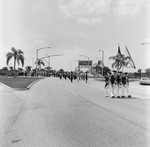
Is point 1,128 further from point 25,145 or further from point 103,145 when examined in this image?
point 103,145

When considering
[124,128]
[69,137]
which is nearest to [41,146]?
[69,137]

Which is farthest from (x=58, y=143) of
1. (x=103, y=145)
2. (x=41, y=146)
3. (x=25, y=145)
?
(x=103, y=145)

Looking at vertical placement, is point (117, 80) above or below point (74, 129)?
above

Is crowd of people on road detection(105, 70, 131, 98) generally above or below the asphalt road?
above

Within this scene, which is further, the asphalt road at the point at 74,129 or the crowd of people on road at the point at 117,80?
the crowd of people on road at the point at 117,80

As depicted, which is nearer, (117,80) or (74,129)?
(74,129)

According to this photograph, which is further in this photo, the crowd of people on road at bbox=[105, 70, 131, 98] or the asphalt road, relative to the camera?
the crowd of people on road at bbox=[105, 70, 131, 98]

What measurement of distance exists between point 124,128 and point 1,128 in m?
3.51

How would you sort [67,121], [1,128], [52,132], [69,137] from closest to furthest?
[69,137], [52,132], [1,128], [67,121]

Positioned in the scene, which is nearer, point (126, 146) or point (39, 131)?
point (126, 146)

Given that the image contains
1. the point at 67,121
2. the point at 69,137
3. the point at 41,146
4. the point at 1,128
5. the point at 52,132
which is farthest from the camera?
the point at 67,121

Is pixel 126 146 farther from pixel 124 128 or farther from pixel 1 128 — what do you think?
pixel 1 128

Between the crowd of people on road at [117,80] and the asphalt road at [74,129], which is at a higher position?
the crowd of people on road at [117,80]

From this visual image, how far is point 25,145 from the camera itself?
3.98 metres
